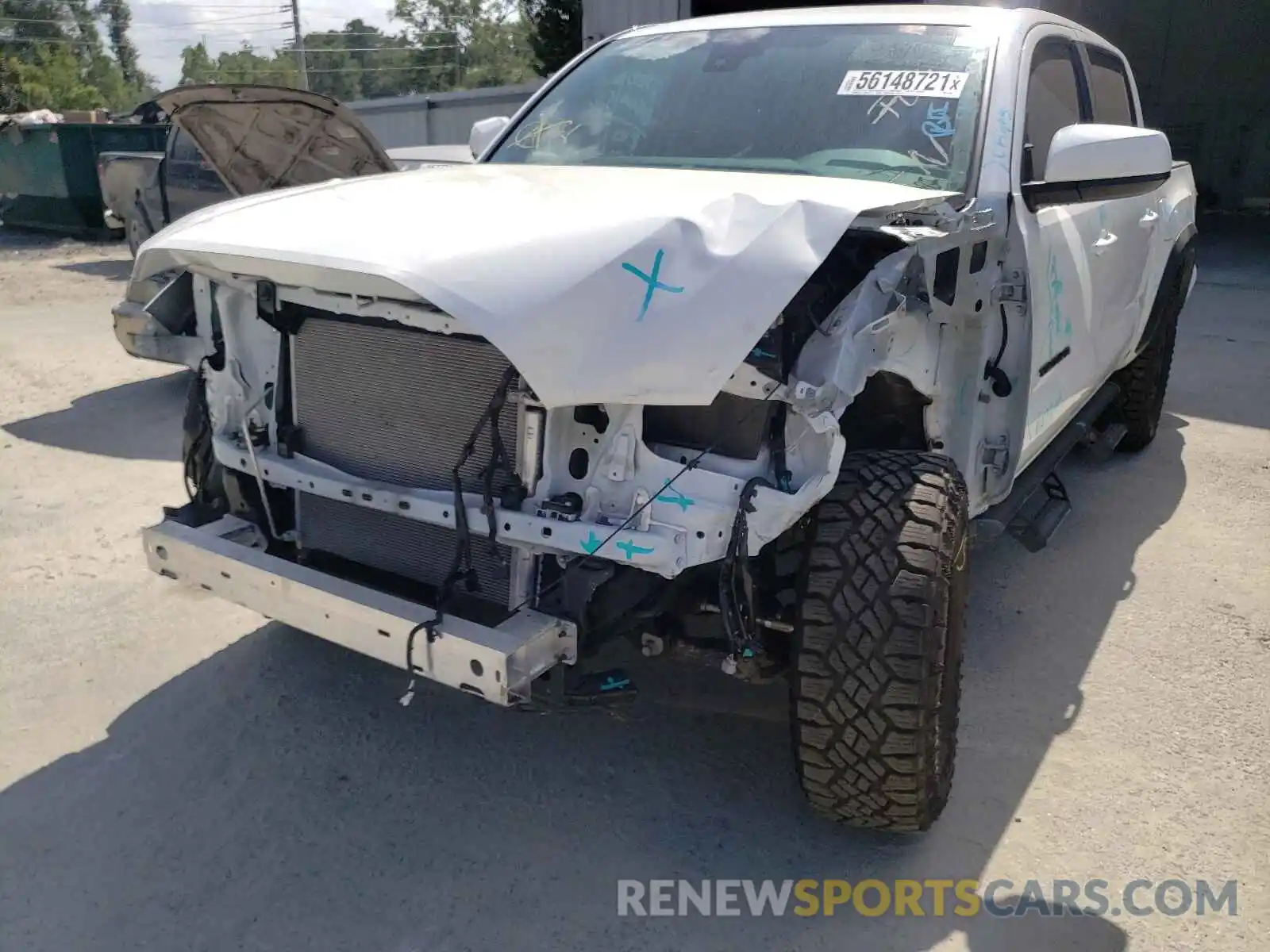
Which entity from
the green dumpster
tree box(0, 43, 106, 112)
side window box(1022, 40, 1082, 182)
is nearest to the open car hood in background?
side window box(1022, 40, 1082, 182)

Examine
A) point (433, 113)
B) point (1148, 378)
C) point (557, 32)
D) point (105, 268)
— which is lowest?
point (105, 268)

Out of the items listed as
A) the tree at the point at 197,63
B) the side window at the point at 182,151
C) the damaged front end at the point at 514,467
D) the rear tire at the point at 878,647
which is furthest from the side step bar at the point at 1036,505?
the tree at the point at 197,63

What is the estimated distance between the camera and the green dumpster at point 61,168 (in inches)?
587

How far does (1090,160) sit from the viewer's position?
313 centimetres

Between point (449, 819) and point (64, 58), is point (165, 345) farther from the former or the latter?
point (64, 58)

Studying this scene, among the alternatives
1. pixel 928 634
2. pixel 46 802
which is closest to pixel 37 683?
pixel 46 802

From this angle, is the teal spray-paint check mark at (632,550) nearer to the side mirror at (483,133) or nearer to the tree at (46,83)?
the side mirror at (483,133)

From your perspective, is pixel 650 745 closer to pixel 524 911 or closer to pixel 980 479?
pixel 524 911

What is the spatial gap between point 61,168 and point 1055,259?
1572 centimetres

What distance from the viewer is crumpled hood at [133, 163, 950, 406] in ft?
6.72

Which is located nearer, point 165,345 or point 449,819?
point 449,819

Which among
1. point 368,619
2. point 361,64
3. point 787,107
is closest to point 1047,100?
point 787,107

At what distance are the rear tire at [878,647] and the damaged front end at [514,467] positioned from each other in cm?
16

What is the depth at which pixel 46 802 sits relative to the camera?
2.82 m
